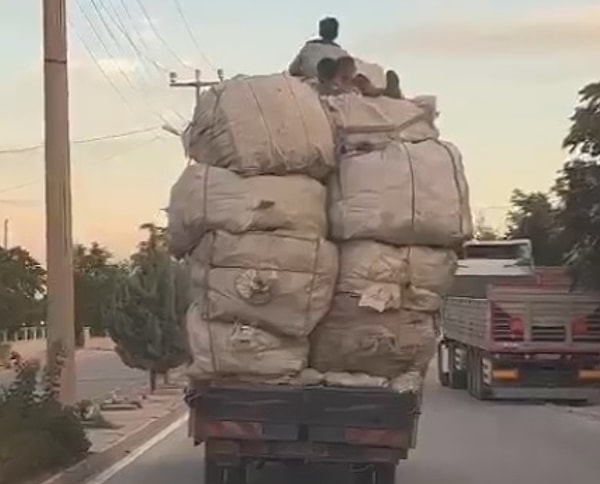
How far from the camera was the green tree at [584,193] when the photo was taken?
98.8 ft

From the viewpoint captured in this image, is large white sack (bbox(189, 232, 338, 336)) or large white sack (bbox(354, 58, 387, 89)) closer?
large white sack (bbox(189, 232, 338, 336))

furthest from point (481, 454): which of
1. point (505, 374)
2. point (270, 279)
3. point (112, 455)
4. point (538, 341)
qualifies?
point (505, 374)

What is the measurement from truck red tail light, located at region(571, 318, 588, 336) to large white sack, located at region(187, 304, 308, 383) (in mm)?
16111

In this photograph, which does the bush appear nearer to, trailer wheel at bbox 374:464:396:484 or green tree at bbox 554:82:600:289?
trailer wheel at bbox 374:464:396:484

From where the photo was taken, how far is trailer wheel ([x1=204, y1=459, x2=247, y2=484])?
547 inches

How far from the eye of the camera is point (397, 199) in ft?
42.9

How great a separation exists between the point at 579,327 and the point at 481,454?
10017mm

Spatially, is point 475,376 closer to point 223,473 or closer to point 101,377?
point 101,377

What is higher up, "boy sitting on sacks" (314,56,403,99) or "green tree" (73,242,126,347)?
"boy sitting on sacks" (314,56,403,99)

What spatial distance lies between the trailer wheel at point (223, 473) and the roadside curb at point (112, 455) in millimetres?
1463

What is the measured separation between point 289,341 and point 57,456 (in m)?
3.43

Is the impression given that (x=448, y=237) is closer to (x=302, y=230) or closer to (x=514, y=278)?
(x=302, y=230)

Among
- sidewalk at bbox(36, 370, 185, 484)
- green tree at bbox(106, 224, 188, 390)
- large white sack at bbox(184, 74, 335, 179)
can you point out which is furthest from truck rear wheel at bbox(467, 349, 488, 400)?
large white sack at bbox(184, 74, 335, 179)

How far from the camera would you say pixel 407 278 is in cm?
1319
